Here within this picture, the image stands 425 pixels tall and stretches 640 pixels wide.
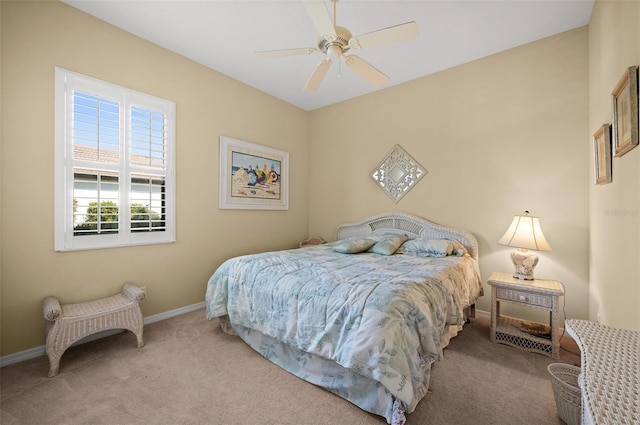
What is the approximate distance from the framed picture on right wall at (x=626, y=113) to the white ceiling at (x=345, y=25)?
139 cm

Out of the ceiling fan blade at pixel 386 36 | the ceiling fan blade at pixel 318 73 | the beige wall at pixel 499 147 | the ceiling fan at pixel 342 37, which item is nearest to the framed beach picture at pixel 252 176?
the beige wall at pixel 499 147

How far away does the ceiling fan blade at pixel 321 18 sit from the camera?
5.63 ft

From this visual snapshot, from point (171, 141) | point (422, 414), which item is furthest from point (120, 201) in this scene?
point (422, 414)

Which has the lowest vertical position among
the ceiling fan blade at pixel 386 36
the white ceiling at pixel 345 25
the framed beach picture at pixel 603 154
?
the framed beach picture at pixel 603 154

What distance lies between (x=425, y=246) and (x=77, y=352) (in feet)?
11.5

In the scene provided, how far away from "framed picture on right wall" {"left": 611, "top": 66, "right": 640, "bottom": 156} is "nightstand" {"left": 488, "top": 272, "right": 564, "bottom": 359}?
50.2 inches

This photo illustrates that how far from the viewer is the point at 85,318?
2.20 meters

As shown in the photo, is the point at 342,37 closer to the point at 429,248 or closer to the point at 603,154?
the point at 603,154

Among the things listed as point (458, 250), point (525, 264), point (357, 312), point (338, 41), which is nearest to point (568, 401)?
point (357, 312)

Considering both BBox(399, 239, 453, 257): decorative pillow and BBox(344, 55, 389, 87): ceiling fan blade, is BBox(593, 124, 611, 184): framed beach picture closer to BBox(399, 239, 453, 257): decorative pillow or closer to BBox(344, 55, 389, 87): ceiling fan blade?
BBox(399, 239, 453, 257): decorative pillow

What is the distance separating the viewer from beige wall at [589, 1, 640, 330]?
1480mm

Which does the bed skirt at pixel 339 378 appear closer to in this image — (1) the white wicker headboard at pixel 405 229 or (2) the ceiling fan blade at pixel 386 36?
(1) the white wicker headboard at pixel 405 229

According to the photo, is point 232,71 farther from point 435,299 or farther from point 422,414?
point 422,414

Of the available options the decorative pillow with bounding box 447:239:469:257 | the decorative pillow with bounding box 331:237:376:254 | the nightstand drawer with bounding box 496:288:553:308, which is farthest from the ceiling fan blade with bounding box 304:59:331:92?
the nightstand drawer with bounding box 496:288:553:308
